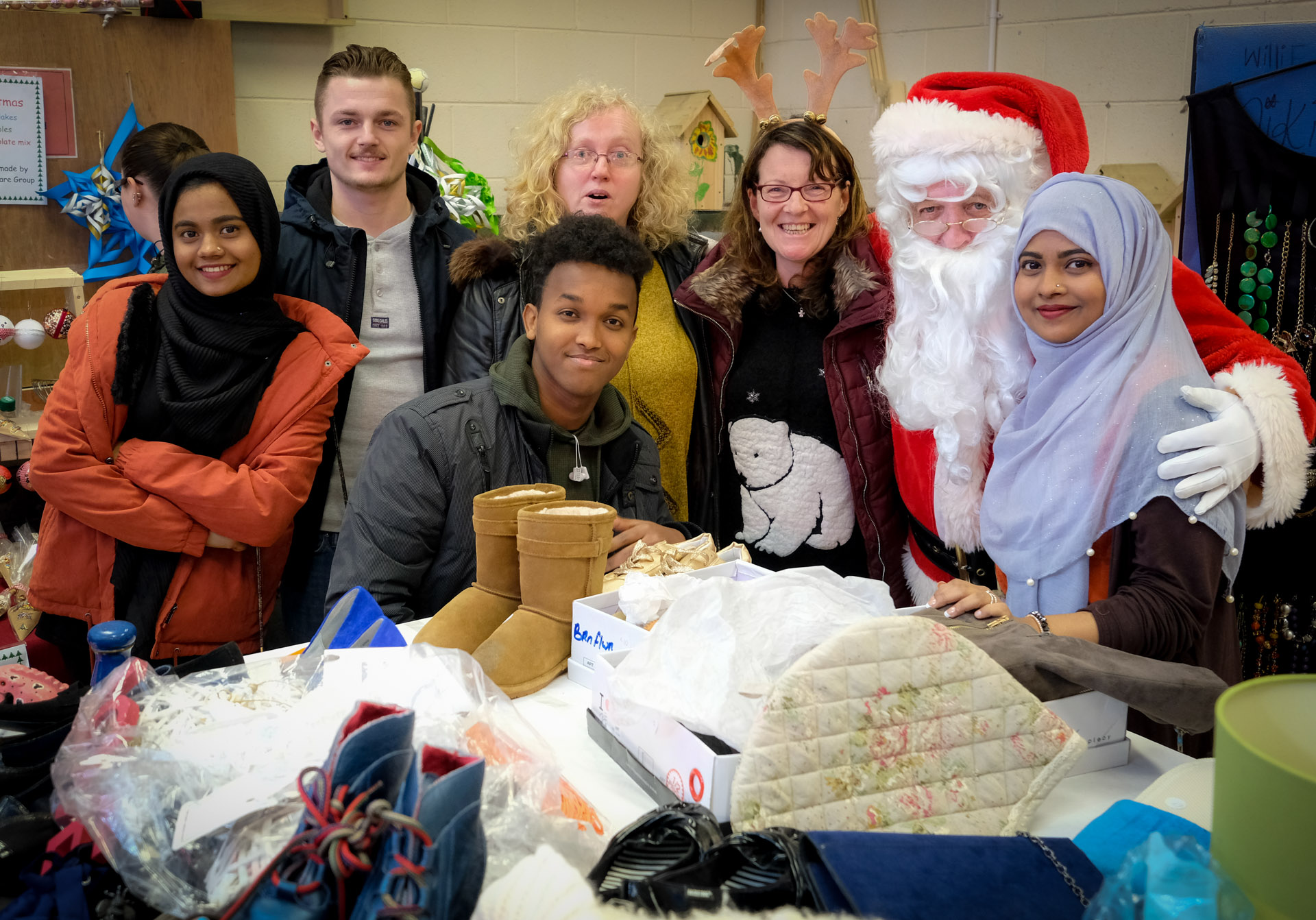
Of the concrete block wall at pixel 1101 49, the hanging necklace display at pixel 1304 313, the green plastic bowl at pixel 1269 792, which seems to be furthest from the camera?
the concrete block wall at pixel 1101 49

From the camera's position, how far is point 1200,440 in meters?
1.64

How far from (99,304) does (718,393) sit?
146cm

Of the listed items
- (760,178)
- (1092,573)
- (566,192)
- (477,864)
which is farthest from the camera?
(566,192)

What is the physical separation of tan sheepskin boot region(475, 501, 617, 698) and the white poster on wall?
2.87 metres

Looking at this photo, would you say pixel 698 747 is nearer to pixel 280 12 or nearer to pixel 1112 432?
pixel 1112 432

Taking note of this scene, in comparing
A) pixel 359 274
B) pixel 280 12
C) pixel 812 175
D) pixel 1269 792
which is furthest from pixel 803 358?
pixel 280 12

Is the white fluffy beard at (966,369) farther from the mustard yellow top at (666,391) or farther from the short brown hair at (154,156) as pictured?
the short brown hair at (154,156)

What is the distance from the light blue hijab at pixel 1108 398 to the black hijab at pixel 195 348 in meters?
1.66

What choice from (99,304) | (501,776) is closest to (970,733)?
(501,776)

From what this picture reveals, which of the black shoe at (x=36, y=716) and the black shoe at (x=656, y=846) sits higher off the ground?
the black shoe at (x=36, y=716)

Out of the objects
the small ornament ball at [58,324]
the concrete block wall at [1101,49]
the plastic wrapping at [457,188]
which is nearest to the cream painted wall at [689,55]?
the concrete block wall at [1101,49]

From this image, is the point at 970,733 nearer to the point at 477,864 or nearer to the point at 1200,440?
the point at 477,864

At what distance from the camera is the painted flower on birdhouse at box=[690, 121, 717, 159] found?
4117 millimetres

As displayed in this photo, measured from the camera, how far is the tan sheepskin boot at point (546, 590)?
54.8 inches
